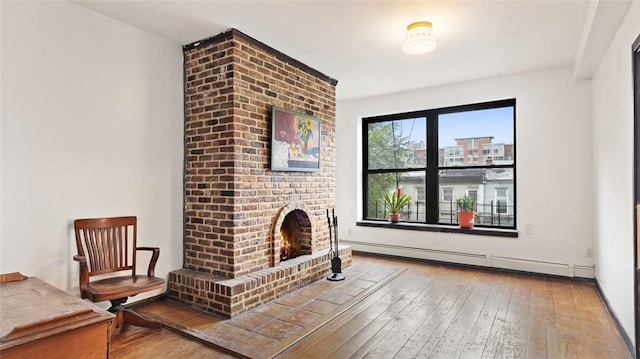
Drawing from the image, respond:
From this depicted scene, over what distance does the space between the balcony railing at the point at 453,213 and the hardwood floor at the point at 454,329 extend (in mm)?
1039

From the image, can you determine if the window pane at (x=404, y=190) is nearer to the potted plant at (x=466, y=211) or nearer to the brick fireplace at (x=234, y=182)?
the potted plant at (x=466, y=211)

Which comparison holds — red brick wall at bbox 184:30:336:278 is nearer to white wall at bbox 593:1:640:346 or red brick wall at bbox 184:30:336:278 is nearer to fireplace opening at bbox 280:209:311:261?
fireplace opening at bbox 280:209:311:261

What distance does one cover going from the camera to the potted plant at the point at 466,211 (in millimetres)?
4629

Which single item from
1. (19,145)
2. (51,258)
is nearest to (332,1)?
(19,145)

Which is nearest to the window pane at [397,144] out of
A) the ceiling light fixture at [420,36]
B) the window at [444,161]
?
the window at [444,161]

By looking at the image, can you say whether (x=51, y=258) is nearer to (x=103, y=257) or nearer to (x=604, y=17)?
(x=103, y=257)

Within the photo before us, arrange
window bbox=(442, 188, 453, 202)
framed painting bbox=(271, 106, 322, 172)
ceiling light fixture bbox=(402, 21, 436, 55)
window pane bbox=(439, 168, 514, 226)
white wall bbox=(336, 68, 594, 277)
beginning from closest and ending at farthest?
1. ceiling light fixture bbox=(402, 21, 436, 55)
2. framed painting bbox=(271, 106, 322, 172)
3. white wall bbox=(336, 68, 594, 277)
4. window pane bbox=(439, 168, 514, 226)
5. window bbox=(442, 188, 453, 202)

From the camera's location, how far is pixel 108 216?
2.81 meters

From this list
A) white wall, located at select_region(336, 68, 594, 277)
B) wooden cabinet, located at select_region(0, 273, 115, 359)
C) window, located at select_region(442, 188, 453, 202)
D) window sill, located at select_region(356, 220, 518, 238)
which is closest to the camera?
wooden cabinet, located at select_region(0, 273, 115, 359)

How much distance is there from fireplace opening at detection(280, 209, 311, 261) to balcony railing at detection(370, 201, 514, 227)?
1868mm

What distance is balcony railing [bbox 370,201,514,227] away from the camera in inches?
179

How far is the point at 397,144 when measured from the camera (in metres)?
5.39

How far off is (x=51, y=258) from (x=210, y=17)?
2.21 meters

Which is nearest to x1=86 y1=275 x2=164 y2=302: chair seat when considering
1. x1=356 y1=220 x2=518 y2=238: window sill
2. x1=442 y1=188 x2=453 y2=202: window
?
x1=356 y1=220 x2=518 y2=238: window sill
